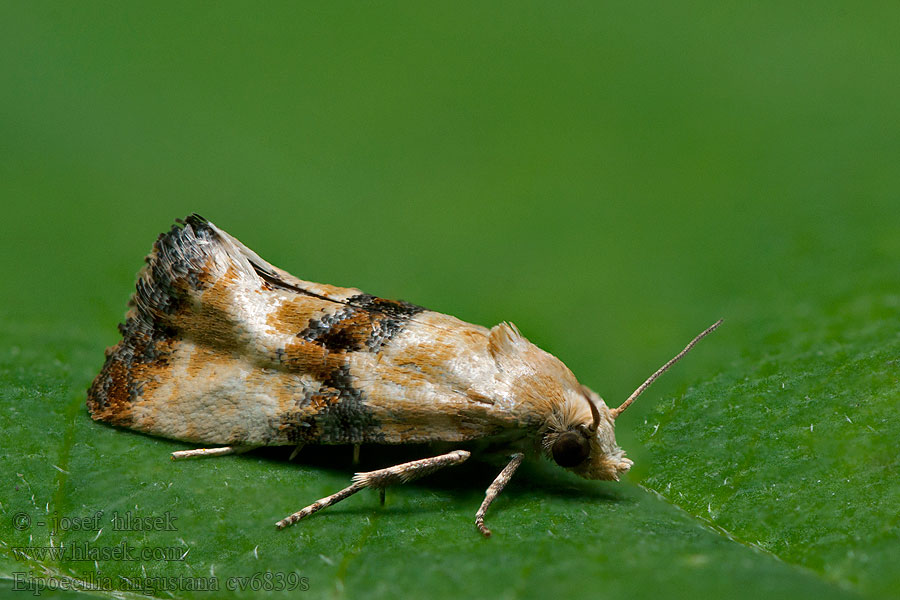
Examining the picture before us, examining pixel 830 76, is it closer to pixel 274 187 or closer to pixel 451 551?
pixel 274 187

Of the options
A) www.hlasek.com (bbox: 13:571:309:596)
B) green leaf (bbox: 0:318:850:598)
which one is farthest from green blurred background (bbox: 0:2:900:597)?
www.hlasek.com (bbox: 13:571:309:596)

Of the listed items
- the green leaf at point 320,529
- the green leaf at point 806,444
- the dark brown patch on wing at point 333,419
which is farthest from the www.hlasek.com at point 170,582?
the green leaf at point 806,444

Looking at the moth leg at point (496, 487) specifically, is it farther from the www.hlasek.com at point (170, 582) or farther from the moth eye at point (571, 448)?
the www.hlasek.com at point (170, 582)

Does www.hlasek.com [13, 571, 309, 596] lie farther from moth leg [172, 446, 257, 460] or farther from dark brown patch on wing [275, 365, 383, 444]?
dark brown patch on wing [275, 365, 383, 444]

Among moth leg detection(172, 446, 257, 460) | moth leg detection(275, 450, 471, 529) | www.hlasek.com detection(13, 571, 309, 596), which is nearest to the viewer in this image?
www.hlasek.com detection(13, 571, 309, 596)

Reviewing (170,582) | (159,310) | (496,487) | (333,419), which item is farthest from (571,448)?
(159,310)

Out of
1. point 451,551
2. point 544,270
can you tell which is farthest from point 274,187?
point 451,551
